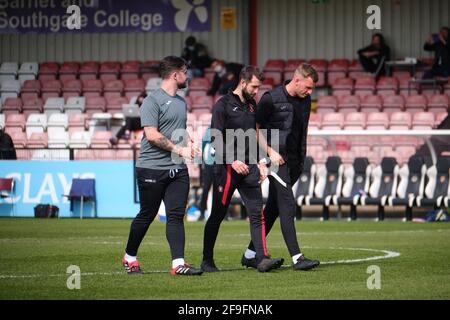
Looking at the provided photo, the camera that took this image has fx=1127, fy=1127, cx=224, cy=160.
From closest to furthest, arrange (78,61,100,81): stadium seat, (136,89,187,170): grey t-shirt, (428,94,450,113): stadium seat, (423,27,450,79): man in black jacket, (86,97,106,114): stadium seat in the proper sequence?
(136,89,187,170): grey t-shirt < (428,94,450,113): stadium seat < (423,27,450,79): man in black jacket < (86,97,106,114): stadium seat < (78,61,100,81): stadium seat

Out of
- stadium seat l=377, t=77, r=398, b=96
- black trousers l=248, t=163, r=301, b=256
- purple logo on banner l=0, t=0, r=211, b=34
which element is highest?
purple logo on banner l=0, t=0, r=211, b=34

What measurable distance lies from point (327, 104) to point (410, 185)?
6.23 metres

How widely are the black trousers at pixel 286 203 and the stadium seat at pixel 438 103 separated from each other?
16798 mm

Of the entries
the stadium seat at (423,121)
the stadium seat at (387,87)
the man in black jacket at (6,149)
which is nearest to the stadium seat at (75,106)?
the man in black jacket at (6,149)

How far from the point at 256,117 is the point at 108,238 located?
6296 millimetres

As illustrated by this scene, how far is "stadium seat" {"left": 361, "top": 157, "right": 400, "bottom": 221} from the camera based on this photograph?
24.0 meters

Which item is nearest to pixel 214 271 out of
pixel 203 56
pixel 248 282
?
pixel 248 282

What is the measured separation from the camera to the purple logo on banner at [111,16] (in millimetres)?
35500

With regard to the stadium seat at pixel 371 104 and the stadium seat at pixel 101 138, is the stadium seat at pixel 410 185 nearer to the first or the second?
the stadium seat at pixel 371 104

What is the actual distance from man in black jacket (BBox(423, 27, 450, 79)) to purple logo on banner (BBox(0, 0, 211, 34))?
7.58 m

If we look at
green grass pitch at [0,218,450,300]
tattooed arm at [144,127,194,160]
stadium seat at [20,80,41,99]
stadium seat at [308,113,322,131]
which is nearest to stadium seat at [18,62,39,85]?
stadium seat at [20,80,41,99]

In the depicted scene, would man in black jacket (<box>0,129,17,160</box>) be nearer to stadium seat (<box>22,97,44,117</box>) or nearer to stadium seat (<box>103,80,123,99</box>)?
stadium seat (<box>22,97,44,117</box>)

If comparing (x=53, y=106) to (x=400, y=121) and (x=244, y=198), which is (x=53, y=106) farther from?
(x=244, y=198)
